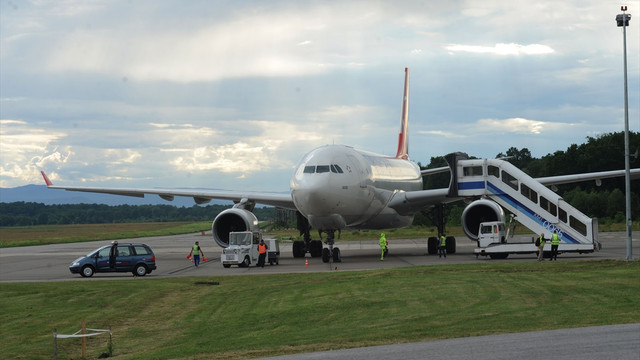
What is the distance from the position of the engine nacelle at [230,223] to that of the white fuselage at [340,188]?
14.7ft

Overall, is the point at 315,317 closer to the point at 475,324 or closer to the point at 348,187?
the point at 475,324

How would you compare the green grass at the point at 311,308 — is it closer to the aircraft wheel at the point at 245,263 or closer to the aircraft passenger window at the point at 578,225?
the aircraft passenger window at the point at 578,225

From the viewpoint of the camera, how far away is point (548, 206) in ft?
119

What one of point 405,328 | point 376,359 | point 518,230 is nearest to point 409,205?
point 405,328

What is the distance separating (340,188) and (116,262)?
10.2 m

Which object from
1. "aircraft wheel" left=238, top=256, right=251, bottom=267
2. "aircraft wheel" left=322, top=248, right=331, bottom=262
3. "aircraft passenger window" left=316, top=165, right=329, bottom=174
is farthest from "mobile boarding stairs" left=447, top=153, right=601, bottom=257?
"aircraft wheel" left=238, top=256, right=251, bottom=267

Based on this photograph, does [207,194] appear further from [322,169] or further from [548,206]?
[548,206]

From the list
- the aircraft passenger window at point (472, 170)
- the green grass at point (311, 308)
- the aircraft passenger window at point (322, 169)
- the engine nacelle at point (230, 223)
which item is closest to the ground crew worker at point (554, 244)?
the green grass at point (311, 308)

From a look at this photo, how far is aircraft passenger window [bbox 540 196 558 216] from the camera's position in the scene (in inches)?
1412

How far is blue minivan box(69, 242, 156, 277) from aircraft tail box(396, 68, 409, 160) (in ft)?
76.9

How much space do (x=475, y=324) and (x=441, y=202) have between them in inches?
1002

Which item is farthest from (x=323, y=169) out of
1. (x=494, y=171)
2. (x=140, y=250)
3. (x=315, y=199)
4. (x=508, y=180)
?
(x=508, y=180)

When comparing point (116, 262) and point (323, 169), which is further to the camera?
point (323, 169)

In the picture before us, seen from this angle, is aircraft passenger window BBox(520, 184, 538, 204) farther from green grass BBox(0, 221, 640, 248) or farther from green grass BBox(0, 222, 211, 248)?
green grass BBox(0, 222, 211, 248)
